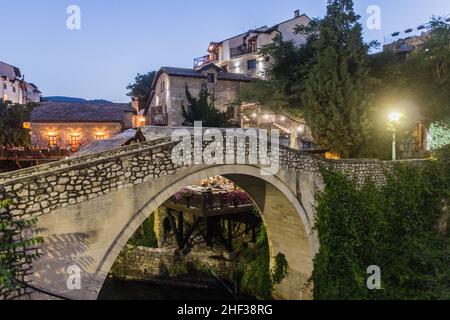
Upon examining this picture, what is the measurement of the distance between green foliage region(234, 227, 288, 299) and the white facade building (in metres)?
22.7

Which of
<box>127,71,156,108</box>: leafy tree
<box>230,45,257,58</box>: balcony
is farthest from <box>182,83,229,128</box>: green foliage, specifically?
<box>127,71,156,108</box>: leafy tree

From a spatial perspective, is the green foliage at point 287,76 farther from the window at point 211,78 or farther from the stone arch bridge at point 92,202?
the stone arch bridge at point 92,202

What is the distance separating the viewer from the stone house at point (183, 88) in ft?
76.8

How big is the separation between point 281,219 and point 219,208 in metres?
3.04

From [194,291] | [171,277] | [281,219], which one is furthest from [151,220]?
[281,219]

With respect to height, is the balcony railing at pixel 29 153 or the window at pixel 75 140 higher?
the window at pixel 75 140

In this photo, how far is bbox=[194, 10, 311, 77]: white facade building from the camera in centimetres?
3266

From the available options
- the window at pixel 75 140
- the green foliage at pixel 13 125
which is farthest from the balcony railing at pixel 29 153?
the green foliage at pixel 13 125

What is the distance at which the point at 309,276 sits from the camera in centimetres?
1032

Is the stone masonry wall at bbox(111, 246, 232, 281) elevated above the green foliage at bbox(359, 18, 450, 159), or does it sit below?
below

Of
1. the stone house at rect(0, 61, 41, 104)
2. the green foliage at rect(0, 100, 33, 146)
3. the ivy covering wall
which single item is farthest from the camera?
the stone house at rect(0, 61, 41, 104)

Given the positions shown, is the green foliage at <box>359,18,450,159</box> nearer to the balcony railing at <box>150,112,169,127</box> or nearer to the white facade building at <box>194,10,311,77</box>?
the balcony railing at <box>150,112,169,127</box>

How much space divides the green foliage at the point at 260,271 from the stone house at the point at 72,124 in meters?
15.2
